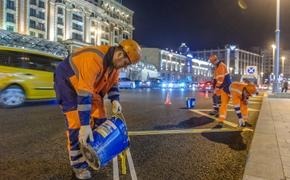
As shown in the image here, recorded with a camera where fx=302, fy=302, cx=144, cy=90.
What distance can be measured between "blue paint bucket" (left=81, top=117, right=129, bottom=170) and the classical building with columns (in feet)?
199

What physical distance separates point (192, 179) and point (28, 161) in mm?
2295

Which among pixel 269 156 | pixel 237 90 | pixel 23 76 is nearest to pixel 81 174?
pixel 269 156

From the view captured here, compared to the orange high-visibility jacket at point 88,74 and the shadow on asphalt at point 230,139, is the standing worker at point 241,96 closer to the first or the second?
the shadow on asphalt at point 230,139

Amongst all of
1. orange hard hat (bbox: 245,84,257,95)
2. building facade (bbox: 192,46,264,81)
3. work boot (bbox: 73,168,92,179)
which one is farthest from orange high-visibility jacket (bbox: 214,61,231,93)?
building facade (bbox: 192,46,264,81)

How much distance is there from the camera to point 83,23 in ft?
264

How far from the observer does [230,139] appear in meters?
6.28

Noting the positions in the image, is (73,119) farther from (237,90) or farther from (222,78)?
(222,78)

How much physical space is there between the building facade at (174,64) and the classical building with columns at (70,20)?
11.8 m

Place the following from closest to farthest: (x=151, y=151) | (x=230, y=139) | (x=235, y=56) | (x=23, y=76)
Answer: (x=151, y=151)
(x=230, y=139)
(x=23, y=76)
(x=235, y=56)

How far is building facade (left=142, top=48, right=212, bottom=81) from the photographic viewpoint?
10969 cm

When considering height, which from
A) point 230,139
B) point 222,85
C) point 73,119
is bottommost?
point 230,139

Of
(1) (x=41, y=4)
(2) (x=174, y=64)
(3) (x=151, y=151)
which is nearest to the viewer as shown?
(3) (x=151, y=151)

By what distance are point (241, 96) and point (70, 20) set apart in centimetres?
7274

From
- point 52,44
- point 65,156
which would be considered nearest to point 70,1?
point 52,44
